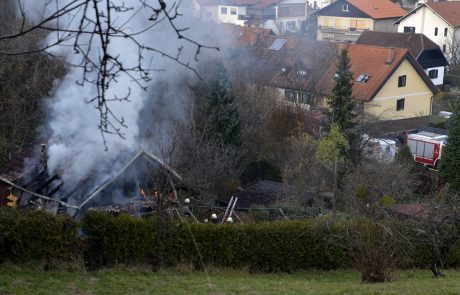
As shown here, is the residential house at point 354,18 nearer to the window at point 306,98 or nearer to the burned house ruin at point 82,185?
the window at point 306,98

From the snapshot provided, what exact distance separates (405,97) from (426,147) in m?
8.34

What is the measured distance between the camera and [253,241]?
13320 millimetres

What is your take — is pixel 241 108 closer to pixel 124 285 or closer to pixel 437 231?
pixel 437 231

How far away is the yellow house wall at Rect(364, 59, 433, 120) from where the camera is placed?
32.3 metres

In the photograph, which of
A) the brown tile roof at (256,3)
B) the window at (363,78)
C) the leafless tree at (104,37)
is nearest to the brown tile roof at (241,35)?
the window at (363,78)

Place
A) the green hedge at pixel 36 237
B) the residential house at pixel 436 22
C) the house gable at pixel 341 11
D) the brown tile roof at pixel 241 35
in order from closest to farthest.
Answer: the green hedge at pixel 36 237 → the brown tile roof at pixel 241 35 → the residential house at pixel 436 22 → the house gable at pixel 341 11

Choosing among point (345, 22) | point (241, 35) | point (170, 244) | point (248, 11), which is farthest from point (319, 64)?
point (248, 11)

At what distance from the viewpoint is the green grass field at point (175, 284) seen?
391 inches

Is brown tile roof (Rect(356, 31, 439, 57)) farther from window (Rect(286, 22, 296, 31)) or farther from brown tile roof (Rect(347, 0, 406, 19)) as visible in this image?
window (Rect(286, 22, 296, 31))

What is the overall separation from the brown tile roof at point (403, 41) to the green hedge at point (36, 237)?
3209 cm

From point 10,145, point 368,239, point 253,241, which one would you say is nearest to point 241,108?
point 10,145

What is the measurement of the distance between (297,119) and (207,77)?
3.57m

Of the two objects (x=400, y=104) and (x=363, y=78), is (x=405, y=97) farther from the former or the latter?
(x=363, y=78)

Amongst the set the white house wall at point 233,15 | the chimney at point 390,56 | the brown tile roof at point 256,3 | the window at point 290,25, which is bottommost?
the chimney at point 390,56
